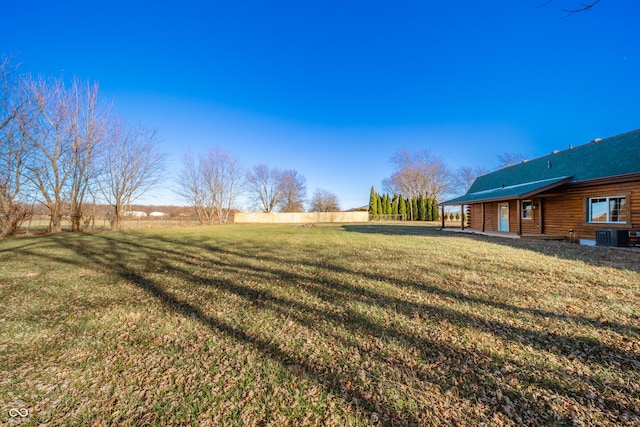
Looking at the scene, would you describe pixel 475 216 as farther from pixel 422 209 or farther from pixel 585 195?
pixel 422 209

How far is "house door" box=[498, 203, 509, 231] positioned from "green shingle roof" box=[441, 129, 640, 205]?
153 cm

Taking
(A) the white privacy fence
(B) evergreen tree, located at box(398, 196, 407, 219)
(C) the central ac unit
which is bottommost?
(C) the central ac unit

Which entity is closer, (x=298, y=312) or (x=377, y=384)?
(x=377, y=384)

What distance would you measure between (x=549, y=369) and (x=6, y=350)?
538 centimetres

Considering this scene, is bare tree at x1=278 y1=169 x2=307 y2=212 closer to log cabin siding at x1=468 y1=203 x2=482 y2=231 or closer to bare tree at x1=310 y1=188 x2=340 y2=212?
bare tree at x1=310 y1=188 x2=340 y2=212

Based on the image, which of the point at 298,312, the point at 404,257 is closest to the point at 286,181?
the point at 404,257

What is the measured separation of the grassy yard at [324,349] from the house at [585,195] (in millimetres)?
6878

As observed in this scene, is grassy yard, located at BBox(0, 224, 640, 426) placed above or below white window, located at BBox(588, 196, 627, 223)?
below

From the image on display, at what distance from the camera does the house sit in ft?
31.9

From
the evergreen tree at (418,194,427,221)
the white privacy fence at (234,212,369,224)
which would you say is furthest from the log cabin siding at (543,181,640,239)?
the white privacy fence at (234,212,369,224)

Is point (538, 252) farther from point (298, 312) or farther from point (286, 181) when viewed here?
point (286, 181)

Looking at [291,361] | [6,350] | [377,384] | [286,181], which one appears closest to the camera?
[377,384]

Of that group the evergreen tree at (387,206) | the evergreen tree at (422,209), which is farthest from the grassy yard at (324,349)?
the evergreen tree at (387,206)

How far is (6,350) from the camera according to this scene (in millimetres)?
2668
